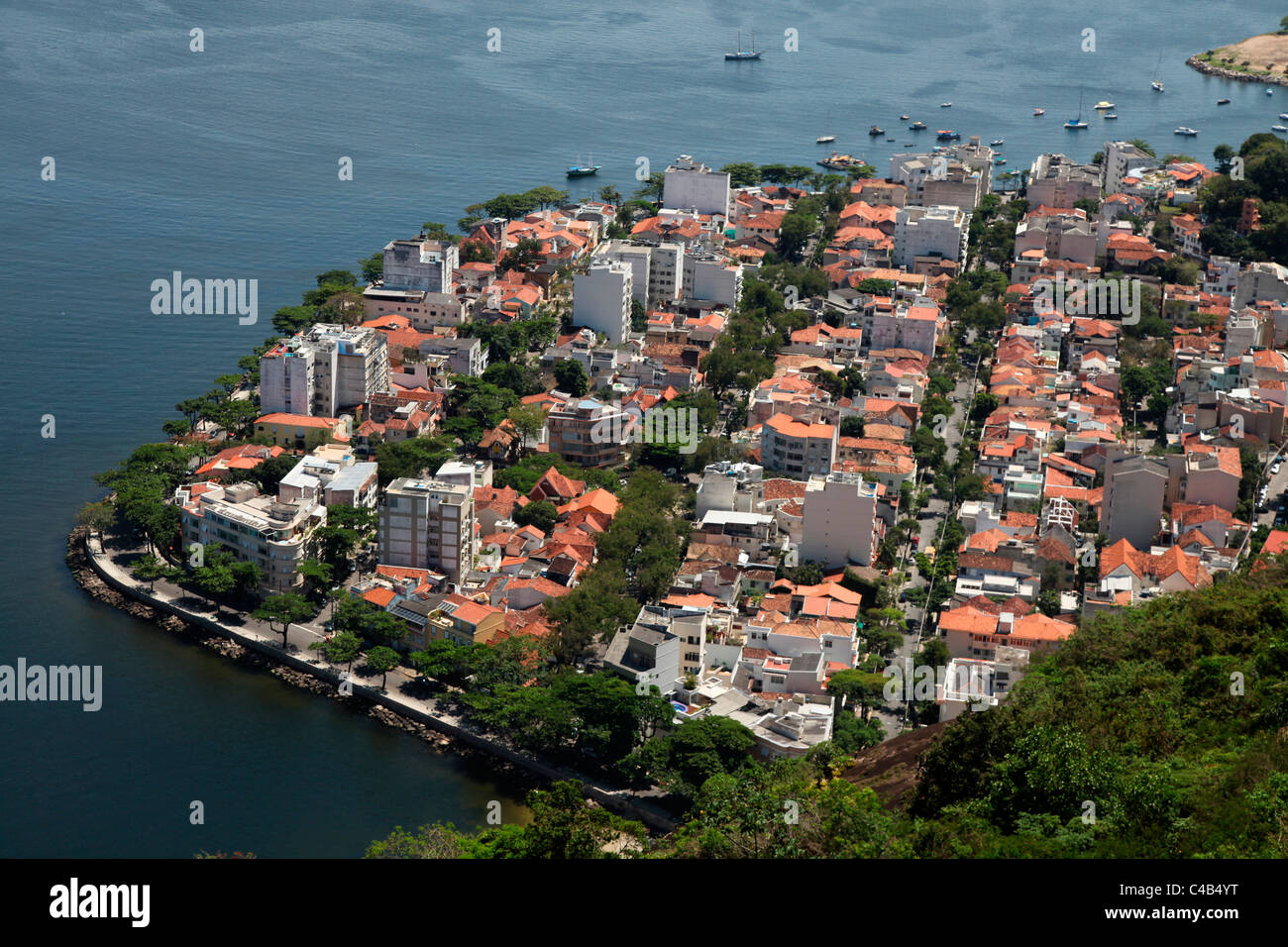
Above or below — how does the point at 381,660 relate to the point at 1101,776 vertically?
below

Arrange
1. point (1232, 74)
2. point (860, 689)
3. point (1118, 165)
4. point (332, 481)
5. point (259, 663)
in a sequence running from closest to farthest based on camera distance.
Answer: point (860, 689)
point (259, 663)
point (332, 481)
point (1118, 165)
point (1232, 74)

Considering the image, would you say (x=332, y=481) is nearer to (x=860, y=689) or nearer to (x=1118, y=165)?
(x=860, y=689)

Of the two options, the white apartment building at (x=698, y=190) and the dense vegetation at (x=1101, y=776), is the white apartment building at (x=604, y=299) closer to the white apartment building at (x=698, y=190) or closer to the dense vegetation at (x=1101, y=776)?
the white apartment building at (x=698, y=190)

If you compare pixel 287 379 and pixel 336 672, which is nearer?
pixel 336 672

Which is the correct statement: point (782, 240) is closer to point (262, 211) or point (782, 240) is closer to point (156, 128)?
point (262, 211)

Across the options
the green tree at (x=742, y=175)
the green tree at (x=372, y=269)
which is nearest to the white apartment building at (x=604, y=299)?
the green tree at (x=372, y=269)

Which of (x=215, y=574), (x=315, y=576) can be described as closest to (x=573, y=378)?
(x=315, y=576)
